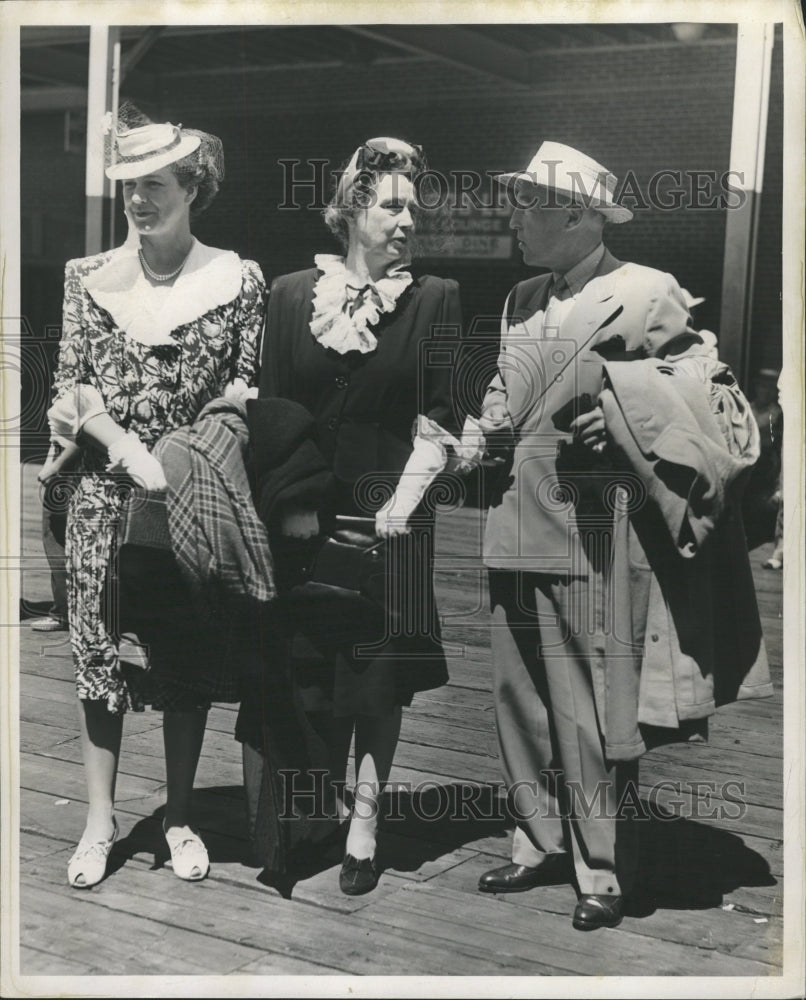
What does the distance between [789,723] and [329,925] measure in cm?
126

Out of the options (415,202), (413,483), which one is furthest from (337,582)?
(415,202)

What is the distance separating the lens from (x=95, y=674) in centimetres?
337

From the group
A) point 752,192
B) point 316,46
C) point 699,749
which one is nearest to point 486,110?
point 316,46

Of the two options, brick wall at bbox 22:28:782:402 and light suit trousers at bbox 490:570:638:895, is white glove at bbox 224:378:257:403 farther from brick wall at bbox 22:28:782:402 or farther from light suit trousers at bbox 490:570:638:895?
brick wall at bbox 22:28:782:402

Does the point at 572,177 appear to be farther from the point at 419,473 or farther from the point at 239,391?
the point at 239,391

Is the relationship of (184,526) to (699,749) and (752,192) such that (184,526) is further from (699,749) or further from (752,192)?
(752,192)

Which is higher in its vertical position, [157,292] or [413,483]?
[157,292]

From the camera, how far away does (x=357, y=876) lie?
11.3 feet

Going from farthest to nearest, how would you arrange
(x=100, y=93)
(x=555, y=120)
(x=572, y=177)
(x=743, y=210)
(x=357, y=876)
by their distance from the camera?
(x=555, y=120)
(x=100, y=93)
(x=743, y=210)
(x=357, y=876)
(x=572, y=177)

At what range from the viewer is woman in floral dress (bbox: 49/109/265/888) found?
10.8ft

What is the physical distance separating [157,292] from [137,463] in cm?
46

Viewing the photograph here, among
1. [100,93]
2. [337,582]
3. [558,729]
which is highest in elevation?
[100,93]

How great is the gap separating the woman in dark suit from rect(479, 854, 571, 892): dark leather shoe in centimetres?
37

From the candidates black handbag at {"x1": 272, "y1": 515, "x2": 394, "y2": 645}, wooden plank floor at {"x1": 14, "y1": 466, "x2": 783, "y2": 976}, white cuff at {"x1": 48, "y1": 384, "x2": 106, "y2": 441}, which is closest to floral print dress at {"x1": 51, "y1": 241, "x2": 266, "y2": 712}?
white cuff at {"x1": 48, "y1": 384, "x2": 106, "y2": 441}
